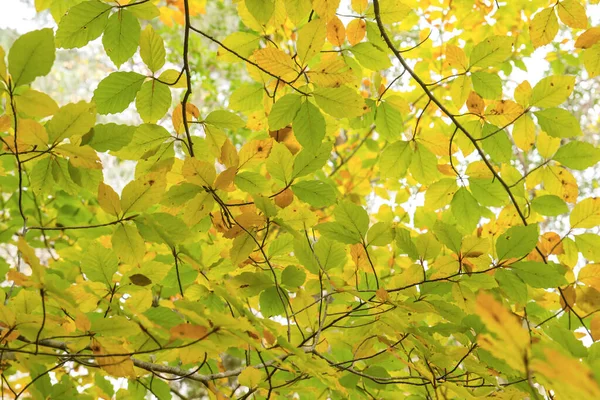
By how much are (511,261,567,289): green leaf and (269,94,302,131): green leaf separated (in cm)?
45

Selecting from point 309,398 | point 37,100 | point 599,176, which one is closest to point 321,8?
point 37,100

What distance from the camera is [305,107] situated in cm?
71

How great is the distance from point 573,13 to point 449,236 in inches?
21.5

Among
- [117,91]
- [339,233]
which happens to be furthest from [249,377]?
[117,91]

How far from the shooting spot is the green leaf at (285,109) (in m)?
0.70

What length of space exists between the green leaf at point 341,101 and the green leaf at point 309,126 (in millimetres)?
25

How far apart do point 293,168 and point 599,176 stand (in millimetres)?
5238

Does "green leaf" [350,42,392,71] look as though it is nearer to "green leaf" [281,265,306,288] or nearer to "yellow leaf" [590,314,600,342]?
"green leaf" [281,265,306,288]

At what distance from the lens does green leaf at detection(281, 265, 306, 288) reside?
75 cm

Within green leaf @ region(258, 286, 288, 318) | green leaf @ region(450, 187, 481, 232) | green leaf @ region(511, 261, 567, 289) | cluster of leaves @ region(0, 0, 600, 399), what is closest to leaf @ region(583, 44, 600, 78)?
cluster of leaves @ region(0, 0, 600, 399)

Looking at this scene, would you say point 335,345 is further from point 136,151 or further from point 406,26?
point 406,26

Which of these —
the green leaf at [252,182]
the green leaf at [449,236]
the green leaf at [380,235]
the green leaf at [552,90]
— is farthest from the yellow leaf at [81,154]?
the green leaf at [552,90]

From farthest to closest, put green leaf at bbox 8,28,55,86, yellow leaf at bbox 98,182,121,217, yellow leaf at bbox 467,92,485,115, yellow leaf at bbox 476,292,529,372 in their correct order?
yellow leaf at bbox 467,92,485,115, yellow leaf at bbox 98,182,121,217, green leaf at bbox 8,28,55,86, yellow leaf at bbox 476,292,529,372

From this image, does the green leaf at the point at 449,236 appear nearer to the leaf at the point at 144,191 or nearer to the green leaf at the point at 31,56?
the leaf at the point at 144,191
